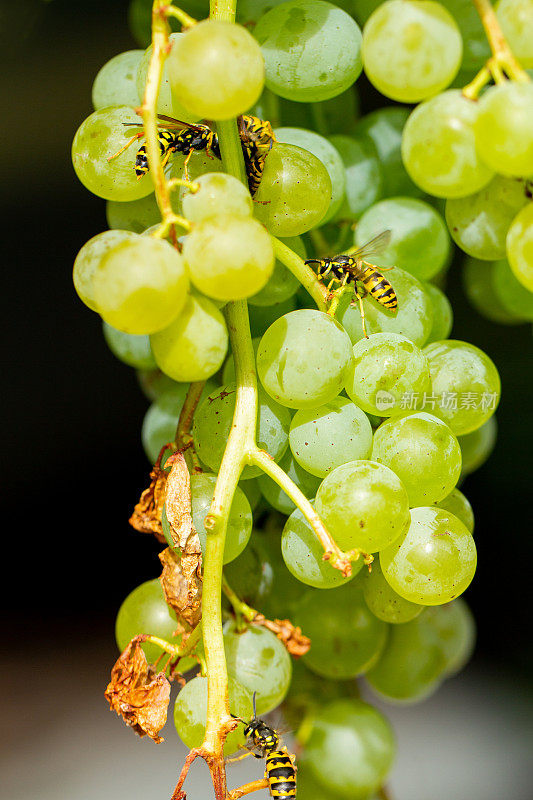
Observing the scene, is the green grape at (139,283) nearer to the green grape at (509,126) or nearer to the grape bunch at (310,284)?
the grape bunch at (310,284)

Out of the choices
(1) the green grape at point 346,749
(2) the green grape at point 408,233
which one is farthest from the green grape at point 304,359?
(1) the green grape at point 346,749

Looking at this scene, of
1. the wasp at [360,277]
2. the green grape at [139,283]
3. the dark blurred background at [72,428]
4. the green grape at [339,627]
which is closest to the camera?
the green grape at [139,283]

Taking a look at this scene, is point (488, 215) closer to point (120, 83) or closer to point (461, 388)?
point (461, 388)

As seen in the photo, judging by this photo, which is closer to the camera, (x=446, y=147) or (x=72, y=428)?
(x=446, y=147)

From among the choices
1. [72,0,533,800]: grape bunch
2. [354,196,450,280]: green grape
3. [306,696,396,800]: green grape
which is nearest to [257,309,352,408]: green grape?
[72,0,533,800]: grape bunch

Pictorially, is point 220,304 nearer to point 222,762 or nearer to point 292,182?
point 292,182

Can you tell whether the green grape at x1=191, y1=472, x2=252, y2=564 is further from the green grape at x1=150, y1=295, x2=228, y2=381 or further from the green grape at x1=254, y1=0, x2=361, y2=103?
the green grape at x1=254, y1=0, x2=361, y2=103

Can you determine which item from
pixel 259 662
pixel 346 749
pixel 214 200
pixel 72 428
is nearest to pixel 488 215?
pixel 214 200
